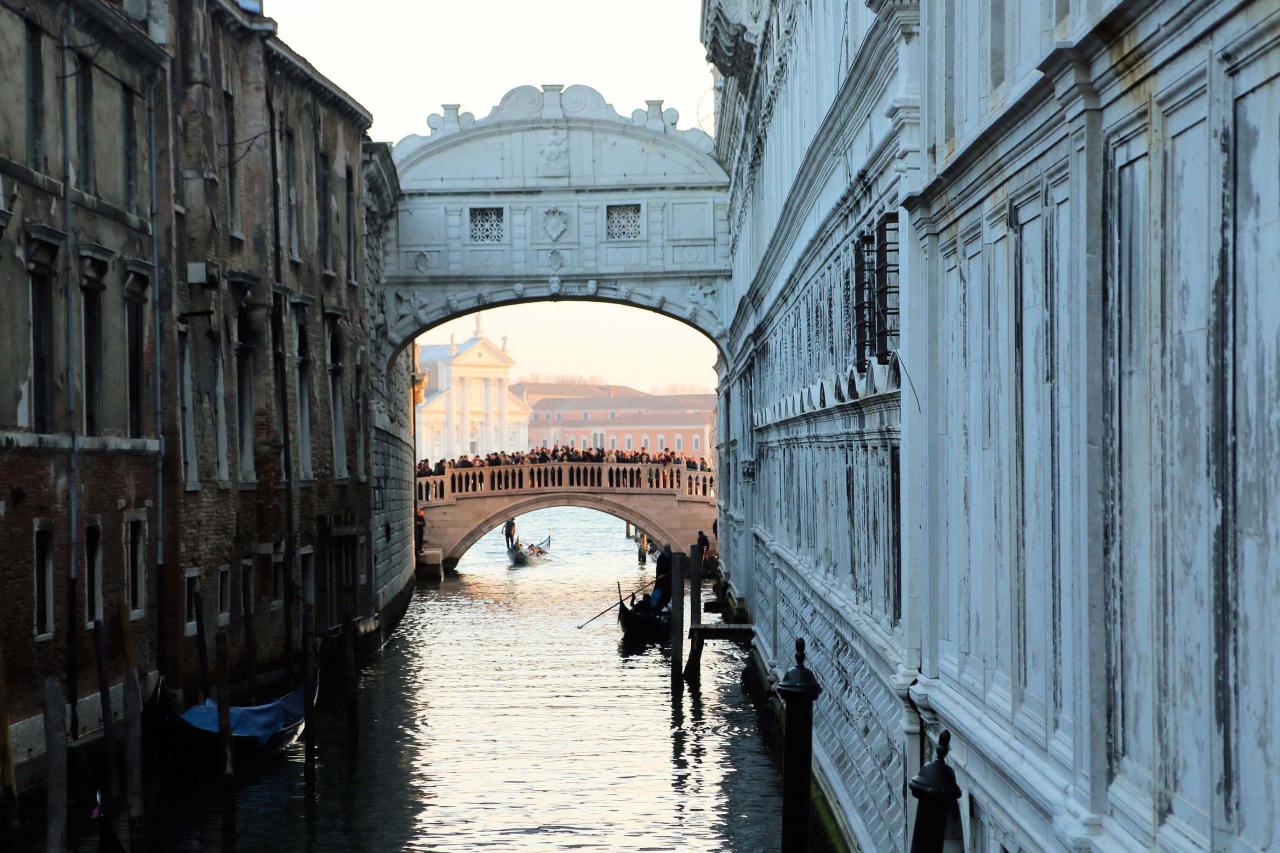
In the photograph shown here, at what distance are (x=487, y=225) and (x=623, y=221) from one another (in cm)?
175

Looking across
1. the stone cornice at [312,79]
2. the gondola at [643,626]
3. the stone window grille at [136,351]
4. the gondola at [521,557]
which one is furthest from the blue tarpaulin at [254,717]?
the gondola at [521,557]

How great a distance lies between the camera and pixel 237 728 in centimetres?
1181

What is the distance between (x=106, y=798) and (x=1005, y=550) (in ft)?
20.4

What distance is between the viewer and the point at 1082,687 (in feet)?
12.4

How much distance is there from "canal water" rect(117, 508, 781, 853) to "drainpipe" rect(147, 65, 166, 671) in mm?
1340

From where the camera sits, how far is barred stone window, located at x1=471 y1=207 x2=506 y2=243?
2233cm

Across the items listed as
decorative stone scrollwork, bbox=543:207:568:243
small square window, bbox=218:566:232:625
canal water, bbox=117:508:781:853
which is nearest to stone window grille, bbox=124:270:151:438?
small square window, bbox=218:566:232:625

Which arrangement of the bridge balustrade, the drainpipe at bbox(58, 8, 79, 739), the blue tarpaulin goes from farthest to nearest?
1. the bridge balustrade
2. the blue tarpaulin
3. the drainpipe at bbox(58, 8, 79, 739)

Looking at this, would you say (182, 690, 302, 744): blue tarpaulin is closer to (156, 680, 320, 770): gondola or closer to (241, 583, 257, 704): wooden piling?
(156, 680, 320, 770): gondola

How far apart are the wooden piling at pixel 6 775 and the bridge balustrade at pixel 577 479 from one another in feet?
77.8

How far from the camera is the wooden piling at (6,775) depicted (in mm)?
8562

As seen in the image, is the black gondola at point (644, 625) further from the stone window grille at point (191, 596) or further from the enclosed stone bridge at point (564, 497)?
the enclosed stone bridge at point (564, 497)

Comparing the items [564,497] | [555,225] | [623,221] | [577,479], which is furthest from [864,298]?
[577,479]

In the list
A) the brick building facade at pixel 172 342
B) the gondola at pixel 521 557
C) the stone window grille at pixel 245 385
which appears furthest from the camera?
the gondola at pixel 521 557
